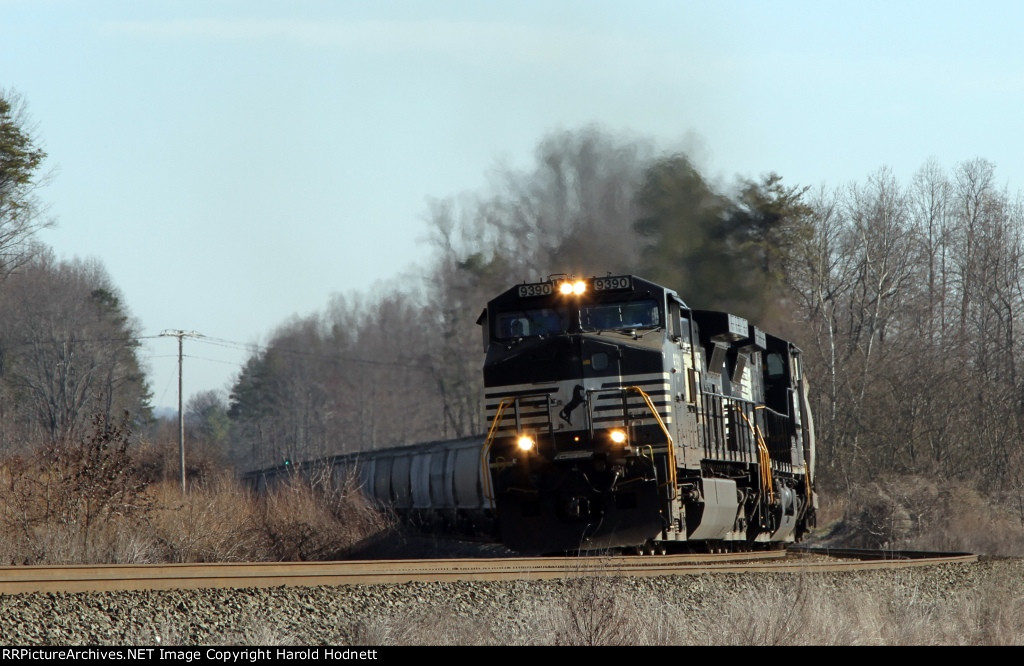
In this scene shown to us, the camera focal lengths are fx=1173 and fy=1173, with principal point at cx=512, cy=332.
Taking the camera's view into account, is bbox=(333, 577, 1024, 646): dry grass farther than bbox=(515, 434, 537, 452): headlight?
No

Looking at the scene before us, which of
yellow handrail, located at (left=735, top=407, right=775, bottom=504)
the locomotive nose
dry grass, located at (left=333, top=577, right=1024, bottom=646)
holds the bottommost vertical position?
dry grass, located at (left=333, top=577, right=1024, bottom=646)

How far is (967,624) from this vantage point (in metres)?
11.5

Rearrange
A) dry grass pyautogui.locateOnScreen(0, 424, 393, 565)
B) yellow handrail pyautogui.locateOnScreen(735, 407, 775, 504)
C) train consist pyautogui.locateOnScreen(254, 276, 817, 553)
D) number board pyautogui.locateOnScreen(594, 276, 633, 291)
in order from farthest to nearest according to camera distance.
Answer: yellow handrail pyautogui.locateOnScreen(735, 407, 775, 504)
number board pyautogui.locateOnScreen(594, 276, 633, 291)
train consist pyautogui.locateOnScreen(254, 276, 817, 553)
dry grass pyautogui.locateOnScreen(0, 424, 393, 565)

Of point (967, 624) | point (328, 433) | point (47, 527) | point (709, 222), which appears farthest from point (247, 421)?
point (967, 624)

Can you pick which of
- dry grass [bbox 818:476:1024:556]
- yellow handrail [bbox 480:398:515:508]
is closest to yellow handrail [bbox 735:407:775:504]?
yellow handrail [bbox 480:398:515:508]

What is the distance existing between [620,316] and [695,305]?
1671 cm

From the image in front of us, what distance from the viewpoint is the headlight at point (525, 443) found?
14469 mm

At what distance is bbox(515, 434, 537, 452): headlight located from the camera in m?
14.5

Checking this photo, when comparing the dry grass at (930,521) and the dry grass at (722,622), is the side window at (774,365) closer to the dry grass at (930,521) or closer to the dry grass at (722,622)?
the dry grass at (930,521)

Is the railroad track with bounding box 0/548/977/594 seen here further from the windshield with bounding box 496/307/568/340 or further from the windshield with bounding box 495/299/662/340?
the windshield with bounding box 496/307/568/340

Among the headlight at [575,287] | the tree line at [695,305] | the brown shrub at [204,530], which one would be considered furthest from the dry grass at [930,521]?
the brown shrub at [204,530]

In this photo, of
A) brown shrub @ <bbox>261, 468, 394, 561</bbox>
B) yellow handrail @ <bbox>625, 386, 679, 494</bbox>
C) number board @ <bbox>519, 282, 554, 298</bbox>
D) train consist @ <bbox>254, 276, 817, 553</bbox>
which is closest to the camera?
yellow handrail @ <bbox>625, 386, 679, 494</bbox>

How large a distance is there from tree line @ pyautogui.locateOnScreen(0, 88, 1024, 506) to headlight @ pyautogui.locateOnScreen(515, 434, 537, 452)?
456cm
